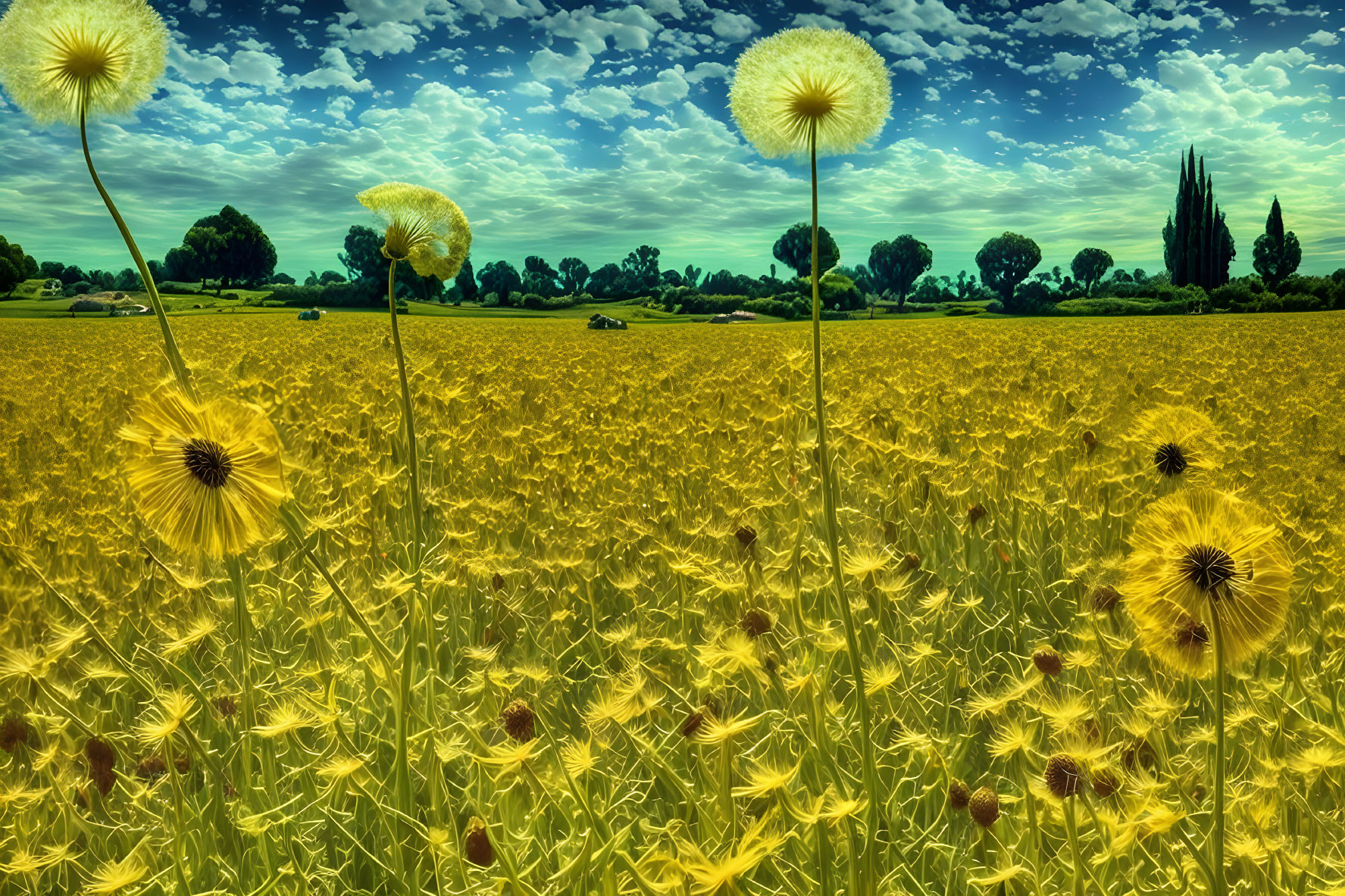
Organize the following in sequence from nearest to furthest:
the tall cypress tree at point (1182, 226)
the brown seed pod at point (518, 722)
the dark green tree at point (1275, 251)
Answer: the brown seed pod at point (518, 722)
the tall cypress tree at point (1182, 226)
the dark green tree at point (1275, 251)

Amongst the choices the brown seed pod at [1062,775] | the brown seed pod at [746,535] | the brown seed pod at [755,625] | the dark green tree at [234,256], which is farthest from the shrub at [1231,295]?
the dark green tree at [234,256]

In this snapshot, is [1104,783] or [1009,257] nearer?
[1104,783]

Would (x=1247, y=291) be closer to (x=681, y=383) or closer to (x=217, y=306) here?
(x=681, y=383)

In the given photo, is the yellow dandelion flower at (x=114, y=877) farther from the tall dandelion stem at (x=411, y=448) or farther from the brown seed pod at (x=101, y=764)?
the tall dandelion stem at (x=411, y=448)

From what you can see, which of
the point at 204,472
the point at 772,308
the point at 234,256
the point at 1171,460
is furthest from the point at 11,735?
the point at 234,256

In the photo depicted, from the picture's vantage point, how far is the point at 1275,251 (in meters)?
66.7

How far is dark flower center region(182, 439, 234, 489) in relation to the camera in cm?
113

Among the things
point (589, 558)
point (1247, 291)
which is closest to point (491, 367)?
point (589, 558)

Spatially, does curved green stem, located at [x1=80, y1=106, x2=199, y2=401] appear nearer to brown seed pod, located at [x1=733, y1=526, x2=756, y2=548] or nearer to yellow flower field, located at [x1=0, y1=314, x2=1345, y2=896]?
yellow flower field, located at [x1=0, y1=314, x2=1345, y2=896]

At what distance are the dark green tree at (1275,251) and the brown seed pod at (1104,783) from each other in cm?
8237

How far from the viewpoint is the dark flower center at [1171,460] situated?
310 centimetres

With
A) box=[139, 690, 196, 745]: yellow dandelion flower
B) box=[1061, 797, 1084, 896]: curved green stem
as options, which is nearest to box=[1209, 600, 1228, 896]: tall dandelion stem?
box=[1061, 797, 1084, 896]: curved green stem

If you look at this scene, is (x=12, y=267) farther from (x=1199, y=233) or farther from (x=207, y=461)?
(x=1199, y=233)

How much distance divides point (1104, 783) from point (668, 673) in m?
1.17
